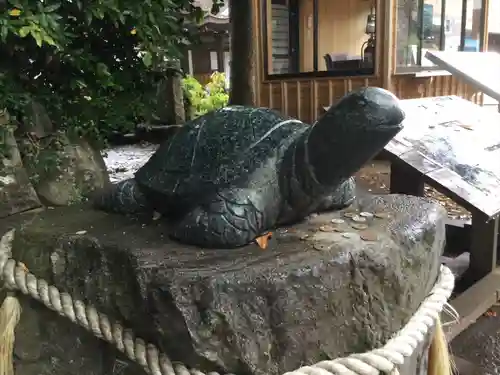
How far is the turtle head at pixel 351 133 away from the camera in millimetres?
1072

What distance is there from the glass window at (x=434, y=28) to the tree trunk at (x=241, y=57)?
1.85 m

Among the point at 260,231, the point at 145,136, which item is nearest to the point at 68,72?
the point at 260,231

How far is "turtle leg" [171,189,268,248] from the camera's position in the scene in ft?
3.75

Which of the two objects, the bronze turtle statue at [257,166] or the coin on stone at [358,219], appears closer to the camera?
the bronze turtle statue at [257,166]

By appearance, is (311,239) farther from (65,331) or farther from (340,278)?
(65,331)

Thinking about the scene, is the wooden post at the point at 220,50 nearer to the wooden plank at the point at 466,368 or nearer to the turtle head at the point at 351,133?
the wooden plank at the point at 466,368

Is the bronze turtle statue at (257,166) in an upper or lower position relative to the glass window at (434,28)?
lower

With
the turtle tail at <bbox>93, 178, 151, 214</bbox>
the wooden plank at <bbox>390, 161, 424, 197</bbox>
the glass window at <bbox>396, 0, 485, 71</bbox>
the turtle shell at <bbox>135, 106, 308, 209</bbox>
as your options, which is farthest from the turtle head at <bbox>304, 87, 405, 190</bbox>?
the glass window at <bbox>396, 0, 485, 71</bbox>

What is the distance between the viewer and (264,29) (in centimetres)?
650

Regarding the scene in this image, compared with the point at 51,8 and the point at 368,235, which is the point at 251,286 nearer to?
the point at 368,235

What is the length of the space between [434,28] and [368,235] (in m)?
6.30

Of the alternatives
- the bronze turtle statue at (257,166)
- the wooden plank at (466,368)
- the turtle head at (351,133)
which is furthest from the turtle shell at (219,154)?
the wooden plank at (466,368)

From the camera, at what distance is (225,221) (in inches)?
45.1

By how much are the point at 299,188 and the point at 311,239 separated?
0.43ft
